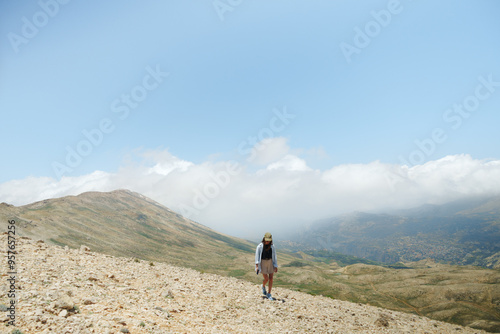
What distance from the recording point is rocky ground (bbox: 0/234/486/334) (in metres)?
8.80

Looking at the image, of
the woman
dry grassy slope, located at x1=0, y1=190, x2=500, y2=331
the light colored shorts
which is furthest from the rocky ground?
dry grassy slope, located at x1=0, y1=190, x2=500, y2=331

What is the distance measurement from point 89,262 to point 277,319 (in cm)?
1407

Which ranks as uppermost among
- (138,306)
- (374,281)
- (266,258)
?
(266,258)

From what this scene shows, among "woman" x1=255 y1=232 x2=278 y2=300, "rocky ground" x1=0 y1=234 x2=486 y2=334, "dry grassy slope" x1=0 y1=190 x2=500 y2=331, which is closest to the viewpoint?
"rocky ground" x1=0 y1=234 x2=486 y2=334

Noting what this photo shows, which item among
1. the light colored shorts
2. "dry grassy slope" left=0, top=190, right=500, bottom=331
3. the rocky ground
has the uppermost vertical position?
the light colored shorts

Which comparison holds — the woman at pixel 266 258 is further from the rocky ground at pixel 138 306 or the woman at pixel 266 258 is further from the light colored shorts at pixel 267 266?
the rocky ground at pixel 138 306

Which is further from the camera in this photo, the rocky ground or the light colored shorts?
the light colored shorts

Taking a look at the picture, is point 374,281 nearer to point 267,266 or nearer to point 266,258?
point 267,266

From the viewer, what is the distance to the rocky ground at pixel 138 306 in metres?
8.80

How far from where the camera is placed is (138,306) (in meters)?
11.7

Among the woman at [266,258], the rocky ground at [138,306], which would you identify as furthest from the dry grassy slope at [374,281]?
the woman at [266,258]

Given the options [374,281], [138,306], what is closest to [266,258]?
[138,306]

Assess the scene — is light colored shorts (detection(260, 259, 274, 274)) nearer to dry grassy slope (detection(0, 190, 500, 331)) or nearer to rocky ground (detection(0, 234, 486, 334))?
rocky ground (detection(0, 234, 486, 334))

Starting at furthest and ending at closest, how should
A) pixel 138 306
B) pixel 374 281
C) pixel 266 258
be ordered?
pixel 374 281 < pixel 266 258 < pixel 138 306
